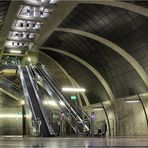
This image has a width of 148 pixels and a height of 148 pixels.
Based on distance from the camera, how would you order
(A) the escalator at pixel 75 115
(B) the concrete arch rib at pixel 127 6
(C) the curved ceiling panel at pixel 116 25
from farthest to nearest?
(C) the curved ceiling panel at pixel 116 25 < (A) the escalator at pixel 75 115 < (B) the concrete arch rib at pixel 127 6

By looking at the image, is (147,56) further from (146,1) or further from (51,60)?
(51,60)

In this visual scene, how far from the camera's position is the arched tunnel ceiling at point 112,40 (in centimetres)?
2105

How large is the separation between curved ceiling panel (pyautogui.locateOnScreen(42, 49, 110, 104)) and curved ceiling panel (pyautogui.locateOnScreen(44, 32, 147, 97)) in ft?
7.71

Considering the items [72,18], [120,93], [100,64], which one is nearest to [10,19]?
[72,18]

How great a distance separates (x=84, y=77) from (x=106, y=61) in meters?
7.60

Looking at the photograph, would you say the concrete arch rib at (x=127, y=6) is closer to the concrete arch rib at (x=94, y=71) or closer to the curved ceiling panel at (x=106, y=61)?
the curved ceiling panel at (x=106, y=61)

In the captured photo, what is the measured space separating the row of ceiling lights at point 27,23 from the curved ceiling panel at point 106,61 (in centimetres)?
218

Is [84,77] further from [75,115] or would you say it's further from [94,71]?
[75,115]

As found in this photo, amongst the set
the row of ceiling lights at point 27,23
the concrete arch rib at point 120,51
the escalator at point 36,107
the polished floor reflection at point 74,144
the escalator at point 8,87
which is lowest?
the polished floor reflection at point 74,144

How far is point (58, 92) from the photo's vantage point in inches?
1000

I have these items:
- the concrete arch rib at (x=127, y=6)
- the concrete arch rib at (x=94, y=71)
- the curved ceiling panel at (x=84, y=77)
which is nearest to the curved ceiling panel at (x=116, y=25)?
the concrete arch rib at (x=127, y=6)

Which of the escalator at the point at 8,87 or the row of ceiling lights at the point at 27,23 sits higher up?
the row of ceiling lights at the point at 27,23

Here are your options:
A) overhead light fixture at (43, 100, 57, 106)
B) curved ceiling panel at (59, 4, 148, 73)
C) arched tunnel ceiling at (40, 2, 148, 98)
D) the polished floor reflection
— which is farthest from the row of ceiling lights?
the polished floor reflection

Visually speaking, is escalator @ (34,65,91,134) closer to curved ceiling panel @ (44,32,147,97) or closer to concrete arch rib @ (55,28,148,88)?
curved ceiling panel @ (44,32,147,97)
